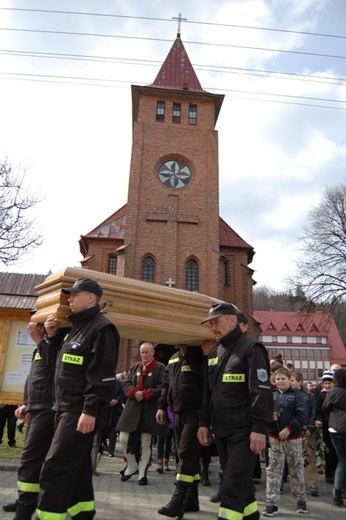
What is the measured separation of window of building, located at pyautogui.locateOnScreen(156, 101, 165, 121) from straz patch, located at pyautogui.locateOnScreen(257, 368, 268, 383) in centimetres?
2560

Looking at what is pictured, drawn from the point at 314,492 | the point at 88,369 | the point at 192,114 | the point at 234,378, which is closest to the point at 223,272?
the point at 192,114

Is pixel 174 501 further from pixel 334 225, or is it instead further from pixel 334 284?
pixel 334 225

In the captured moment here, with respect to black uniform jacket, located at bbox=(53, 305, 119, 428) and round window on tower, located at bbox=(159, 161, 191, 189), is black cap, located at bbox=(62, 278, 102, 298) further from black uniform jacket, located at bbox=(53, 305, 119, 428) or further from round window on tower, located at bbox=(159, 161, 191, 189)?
round window on tower, located at bbox=(159, 161, 191, 189)

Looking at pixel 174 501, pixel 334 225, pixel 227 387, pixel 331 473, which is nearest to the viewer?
pixel 227 387

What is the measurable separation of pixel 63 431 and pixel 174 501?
2000 millimetres

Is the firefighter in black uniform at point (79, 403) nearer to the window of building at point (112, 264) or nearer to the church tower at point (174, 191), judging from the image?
the church tower at point (174, 191)

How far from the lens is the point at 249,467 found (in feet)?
12.3

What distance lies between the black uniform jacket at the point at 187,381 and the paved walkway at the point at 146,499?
1.22 meters

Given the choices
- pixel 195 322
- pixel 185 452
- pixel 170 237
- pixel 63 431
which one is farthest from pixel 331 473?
pixel 170 237

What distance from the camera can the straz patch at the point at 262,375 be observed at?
12.7 ft

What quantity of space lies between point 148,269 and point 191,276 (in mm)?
2478

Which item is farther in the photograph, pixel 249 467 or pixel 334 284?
pixel 334 284

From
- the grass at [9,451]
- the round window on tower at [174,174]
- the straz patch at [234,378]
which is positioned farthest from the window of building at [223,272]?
the straz patch at [234,378]

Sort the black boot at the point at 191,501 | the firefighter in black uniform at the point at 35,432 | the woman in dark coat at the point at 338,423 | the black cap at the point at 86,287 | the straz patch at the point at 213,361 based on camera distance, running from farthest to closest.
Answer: the woman in dark coat at the point at 338,423
the black boot at the point at 191,501
the straz patch at the point at 213,361
the firefighter in black uniform at the point at 35,432
the black cap at the point at 86,287
